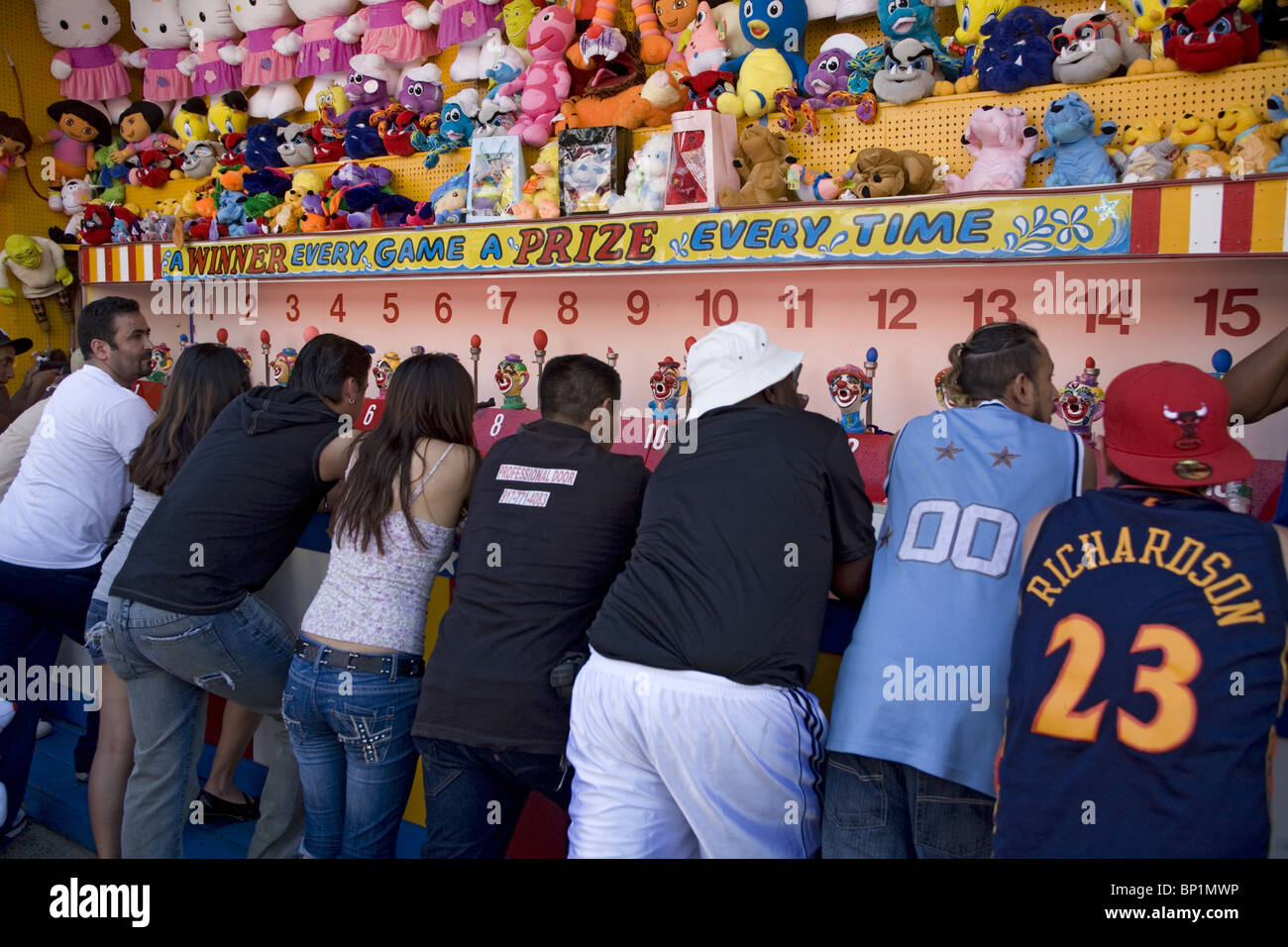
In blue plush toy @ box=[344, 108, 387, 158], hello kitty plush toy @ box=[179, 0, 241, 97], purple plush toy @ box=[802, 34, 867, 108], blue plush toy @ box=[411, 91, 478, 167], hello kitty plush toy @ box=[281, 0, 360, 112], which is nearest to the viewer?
purple plush toy @ box=[802, 34, 867, 108]

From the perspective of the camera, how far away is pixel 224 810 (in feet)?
8.92

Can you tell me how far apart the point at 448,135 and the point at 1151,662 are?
3925 mm

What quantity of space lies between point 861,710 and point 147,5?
5999mm

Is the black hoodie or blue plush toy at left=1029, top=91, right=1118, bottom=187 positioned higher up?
blue plush toy at left=1029, top=91, right=1118, bottom=187

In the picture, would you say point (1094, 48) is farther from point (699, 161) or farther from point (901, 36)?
point (699, 161)

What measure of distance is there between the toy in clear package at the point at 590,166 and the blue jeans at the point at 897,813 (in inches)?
105

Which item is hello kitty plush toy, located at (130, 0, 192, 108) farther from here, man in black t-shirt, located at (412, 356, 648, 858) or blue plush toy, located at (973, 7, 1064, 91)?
man in black t-shirt, located at (412, 356, 648, 858)

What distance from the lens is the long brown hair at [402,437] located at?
6.37 ft

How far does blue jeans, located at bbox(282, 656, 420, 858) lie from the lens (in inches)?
75.2

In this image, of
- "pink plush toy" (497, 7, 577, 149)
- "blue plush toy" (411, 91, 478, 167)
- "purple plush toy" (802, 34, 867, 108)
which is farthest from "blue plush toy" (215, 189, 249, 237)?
"purple plush toy" (802, 34, 867, 108)

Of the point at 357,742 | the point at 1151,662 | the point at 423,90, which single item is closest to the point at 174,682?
the point at 357,742

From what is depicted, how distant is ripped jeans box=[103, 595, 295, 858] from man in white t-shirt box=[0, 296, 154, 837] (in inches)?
22.0

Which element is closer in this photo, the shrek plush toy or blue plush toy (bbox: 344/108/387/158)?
blue plush toy (bbox: 344/108/387/158)
